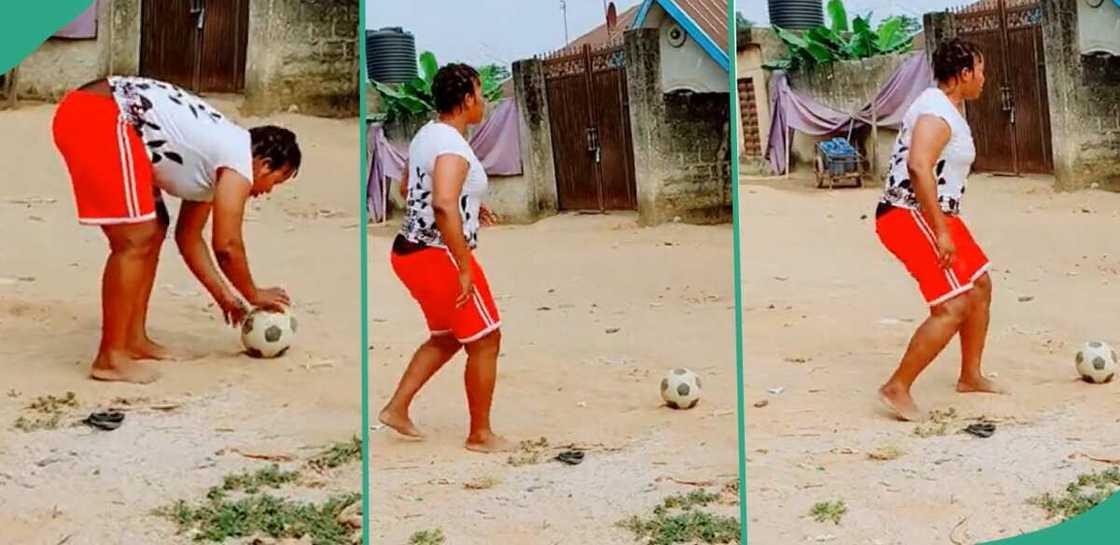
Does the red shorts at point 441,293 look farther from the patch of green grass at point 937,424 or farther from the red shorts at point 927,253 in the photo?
A: the patch of green grass at point 937,424

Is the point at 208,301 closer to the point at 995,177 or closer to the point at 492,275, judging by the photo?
the point at 492,275

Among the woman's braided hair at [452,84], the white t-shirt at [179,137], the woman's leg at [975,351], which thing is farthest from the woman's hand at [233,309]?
the woman's leg at [975,351]

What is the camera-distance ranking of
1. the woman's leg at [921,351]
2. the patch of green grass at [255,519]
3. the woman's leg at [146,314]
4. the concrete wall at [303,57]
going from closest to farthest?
the patch of green grass at [255,519]
the woman's leg at [146,314]
the concrete wall at [303,57]
the woman's leg at [921,351]

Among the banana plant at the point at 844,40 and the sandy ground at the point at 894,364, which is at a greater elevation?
the banana plant at the point at 844,40

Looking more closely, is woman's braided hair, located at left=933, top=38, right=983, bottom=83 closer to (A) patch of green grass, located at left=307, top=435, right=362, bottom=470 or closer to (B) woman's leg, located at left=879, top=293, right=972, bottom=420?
(B) woman's leg, located at left=879, top=293, right=972, bottom=420

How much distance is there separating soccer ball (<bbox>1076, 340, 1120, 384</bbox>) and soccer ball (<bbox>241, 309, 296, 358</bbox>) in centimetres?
299

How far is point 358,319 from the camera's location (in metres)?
5.40

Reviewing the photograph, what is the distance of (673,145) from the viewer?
18.5ft

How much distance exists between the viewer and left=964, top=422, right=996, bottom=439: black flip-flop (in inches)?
219

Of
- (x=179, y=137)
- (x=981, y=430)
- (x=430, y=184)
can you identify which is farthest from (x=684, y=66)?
(x=179, y=137)

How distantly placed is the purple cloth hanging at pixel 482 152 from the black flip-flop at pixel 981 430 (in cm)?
196

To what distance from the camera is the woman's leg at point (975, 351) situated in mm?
5629

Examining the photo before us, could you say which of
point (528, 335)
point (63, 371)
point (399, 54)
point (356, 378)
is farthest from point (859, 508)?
point (63, 371)

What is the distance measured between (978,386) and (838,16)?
151cm
